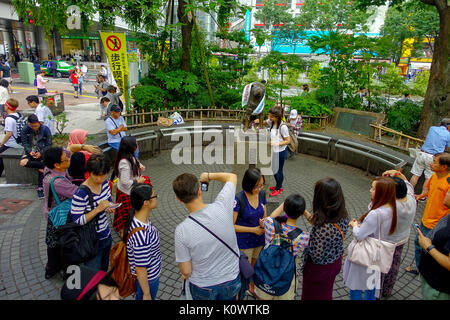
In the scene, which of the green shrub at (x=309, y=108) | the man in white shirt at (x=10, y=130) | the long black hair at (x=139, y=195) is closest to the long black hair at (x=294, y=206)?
the long black hair at (x=139, y=195)

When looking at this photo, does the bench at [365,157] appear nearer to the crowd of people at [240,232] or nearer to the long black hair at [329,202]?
the crowd of people at [240,232]

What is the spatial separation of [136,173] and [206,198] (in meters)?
2.30

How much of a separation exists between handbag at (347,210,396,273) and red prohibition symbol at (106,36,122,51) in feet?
27.6

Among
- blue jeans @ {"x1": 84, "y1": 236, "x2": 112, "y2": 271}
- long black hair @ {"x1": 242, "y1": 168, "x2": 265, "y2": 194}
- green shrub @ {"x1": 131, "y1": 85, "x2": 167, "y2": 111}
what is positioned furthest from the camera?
green shrub @ {"x1": 131, "y1": 85, "x2": 167, "y2": 111}

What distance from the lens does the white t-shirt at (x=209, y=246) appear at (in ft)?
7.43

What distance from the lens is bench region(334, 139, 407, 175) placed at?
288 inches

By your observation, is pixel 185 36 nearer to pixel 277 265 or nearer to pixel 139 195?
pixel 139 195

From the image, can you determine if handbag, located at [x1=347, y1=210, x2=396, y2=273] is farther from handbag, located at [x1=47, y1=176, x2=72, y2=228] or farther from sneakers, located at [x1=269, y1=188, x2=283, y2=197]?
sneakers, located at [x1=269, y1=188, x2=283, y2=197]

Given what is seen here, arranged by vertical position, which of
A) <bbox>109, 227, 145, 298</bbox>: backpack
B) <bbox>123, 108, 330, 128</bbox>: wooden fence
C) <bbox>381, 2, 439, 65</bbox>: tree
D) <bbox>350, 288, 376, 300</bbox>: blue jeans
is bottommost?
<bbox>350, 288, 376, 300</bbox>: blue jeans

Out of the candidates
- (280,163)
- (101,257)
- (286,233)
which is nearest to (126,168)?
(101,257)

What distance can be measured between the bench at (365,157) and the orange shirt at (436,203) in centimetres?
320

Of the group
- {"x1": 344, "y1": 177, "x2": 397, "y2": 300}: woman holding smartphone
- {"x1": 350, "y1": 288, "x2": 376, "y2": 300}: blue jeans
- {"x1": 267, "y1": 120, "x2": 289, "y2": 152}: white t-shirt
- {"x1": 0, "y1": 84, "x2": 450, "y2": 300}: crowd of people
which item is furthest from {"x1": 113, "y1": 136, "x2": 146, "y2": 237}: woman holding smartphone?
{"x1": 350, "y1": 288, "x2": 376, "y2": 300}: blue jeans

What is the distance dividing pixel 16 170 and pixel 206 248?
5.98m

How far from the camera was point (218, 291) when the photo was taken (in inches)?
95.7
